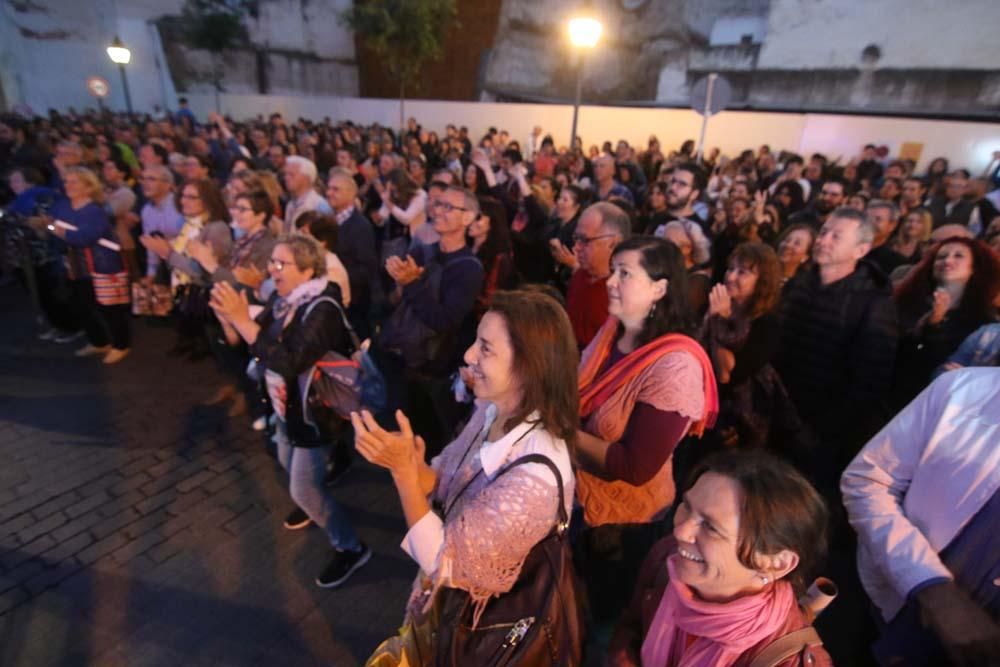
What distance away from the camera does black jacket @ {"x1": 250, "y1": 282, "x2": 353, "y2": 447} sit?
104 inches

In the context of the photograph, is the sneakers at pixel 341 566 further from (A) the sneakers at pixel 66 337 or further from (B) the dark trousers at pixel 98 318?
(A) the sneakers at pixel 66 337

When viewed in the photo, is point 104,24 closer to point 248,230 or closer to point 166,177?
point 166,177

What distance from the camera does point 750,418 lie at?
10.0 ft

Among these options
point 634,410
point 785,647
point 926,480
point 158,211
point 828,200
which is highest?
point 828,200

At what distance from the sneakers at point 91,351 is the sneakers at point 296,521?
11.9 feet

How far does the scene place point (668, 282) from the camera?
2.19 m

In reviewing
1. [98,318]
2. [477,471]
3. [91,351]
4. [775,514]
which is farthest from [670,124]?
[775,514]

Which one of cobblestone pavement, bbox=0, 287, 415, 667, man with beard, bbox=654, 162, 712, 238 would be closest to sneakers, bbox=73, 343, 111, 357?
cobblestone pavement, bbox=0, 287, 415, 667

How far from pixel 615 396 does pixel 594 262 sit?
1.36 metres

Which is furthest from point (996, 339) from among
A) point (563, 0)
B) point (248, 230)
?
point (563, 0)

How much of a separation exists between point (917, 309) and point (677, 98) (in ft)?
76.7

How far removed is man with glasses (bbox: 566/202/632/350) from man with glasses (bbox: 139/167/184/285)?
150 inches

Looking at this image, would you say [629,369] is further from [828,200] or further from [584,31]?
[584,31]

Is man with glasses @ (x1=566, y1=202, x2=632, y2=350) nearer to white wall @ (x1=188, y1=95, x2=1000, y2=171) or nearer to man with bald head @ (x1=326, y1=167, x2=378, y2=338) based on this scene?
man with bald head @ (x1=326, y1=167, x2=378, y2=338)
